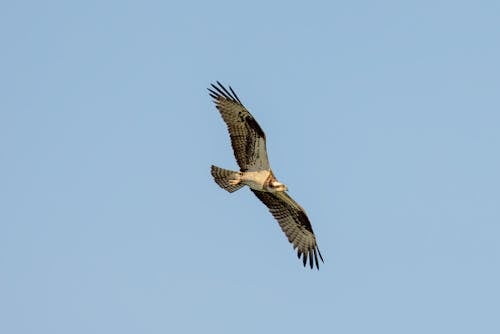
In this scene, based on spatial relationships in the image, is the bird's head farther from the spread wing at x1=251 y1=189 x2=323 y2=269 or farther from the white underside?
the spread wing at x1=251 y1=189 x2=323 y2=269

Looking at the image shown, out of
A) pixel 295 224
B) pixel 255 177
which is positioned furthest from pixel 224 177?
pixel 295 224

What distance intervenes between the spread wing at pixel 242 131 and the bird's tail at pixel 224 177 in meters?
0.36

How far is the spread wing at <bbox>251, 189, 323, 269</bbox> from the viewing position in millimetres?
23906

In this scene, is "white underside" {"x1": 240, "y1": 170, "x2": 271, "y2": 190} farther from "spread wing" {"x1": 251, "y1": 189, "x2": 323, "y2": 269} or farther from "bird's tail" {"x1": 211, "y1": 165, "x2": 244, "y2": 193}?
"spread wing" {"x1": 251, "y1": 189, "x2": 323, "y2": 269}

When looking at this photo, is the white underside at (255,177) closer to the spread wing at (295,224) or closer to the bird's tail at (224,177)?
the bird's tail at (224,177)

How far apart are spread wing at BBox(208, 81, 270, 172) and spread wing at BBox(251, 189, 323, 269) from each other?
1.97 meters

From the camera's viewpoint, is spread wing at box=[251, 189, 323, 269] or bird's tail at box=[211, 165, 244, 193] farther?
spread wing at box=[251, 189, 323, 269]

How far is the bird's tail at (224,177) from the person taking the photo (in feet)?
72.6

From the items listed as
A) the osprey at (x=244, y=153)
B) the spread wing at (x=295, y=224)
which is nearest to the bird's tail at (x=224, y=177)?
the osprey at (x=244, y=153)

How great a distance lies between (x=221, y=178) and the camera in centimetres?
2216

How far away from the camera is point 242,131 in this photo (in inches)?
856

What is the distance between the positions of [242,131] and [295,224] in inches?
142

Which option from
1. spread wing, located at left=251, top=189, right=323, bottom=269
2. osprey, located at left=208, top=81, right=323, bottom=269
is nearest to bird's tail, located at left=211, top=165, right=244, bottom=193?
osprey, located at left=208, top=81, right=323, bottom=269

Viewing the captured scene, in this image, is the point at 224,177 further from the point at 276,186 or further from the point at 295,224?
the point at 295,224
